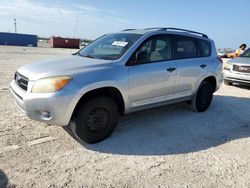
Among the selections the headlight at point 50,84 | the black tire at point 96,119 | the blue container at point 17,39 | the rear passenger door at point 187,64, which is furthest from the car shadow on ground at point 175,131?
the blue container at point 17,39

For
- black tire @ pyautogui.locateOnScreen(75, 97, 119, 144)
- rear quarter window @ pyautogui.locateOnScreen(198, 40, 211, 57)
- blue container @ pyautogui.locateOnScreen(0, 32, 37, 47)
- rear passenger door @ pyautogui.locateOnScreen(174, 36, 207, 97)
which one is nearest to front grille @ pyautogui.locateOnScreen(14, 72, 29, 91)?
black tire @ pyautogui.locateOnScreen(75, 97, 119, 144)

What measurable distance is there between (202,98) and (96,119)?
3062 mm

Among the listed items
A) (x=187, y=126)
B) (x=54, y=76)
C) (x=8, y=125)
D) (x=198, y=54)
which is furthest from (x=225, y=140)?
(x=8, y=125)

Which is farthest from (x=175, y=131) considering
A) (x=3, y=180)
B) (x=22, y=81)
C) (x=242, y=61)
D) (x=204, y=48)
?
(x=242, y=61)

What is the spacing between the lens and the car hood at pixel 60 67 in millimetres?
4109

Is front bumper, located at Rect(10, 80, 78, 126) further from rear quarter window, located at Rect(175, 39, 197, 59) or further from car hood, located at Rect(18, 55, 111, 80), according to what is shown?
rear quarter window, located at Rect(175, 39, 197, 59)

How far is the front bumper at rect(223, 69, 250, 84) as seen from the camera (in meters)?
9.63

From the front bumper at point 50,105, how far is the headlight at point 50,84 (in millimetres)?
59

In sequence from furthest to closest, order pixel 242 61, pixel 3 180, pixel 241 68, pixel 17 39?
pixel 17 39 → pixel 242 61 → pixel 241 68 → pixel 3 180

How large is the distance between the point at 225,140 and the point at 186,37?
232 cm

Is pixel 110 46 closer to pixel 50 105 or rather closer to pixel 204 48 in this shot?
pixel 50 105

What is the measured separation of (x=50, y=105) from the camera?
3.93 metres

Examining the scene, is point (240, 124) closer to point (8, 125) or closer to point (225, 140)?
point (225, 140)

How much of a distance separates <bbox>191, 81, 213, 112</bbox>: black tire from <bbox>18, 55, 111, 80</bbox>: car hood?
8.78 feet
